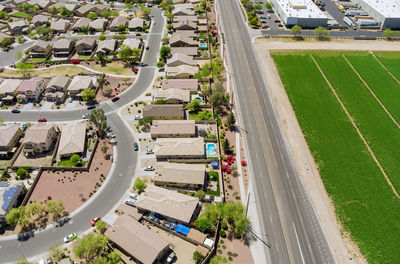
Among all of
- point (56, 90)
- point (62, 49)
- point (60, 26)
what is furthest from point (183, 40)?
point (60, 26)

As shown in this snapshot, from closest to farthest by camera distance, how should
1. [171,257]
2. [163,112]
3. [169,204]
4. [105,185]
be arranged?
1. [171,257]
2. [169,204]
3. [105,185]
4. [163,112]

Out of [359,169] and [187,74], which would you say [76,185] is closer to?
[187,74]

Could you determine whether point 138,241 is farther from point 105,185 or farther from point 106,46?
point 106,46

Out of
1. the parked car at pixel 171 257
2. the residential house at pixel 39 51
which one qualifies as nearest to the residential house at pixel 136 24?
the residential house at pixel 39 51

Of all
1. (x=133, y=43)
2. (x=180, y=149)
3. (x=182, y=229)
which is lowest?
(x=182, y=229)

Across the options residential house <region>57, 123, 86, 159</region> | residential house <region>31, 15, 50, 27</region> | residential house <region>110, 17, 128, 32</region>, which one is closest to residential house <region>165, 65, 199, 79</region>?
residential house <region>57, 123, 86, 159</region>

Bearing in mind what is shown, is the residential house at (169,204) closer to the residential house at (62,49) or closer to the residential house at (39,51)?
the residential house at (62,49)

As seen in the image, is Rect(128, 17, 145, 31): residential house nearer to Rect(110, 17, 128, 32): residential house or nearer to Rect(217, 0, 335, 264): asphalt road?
Rect(110, 17, 128, 32): residential house
